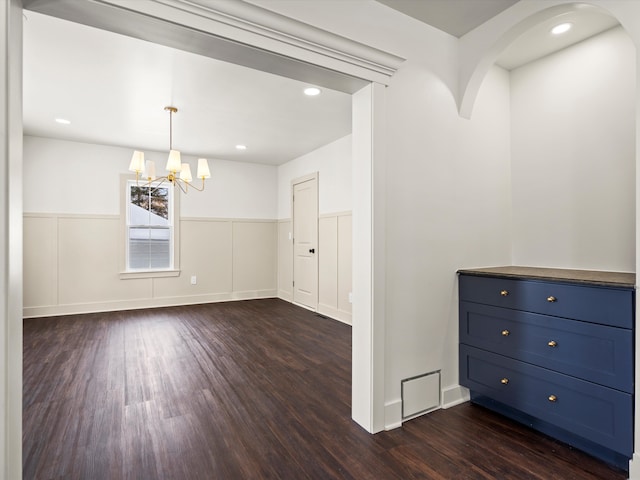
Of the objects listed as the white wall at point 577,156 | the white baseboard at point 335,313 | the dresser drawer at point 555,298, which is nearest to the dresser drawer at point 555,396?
the dresser drawer at point 555,298

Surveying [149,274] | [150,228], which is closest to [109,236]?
[150,228]

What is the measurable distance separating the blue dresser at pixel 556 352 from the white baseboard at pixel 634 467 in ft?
0.12

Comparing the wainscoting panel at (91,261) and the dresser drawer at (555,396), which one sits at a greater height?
the wainscoting panel at (91,261)

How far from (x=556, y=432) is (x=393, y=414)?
0.88m

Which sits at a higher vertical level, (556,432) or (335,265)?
(335,265)

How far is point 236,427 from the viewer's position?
2018mm

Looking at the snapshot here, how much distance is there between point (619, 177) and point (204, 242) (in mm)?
5412

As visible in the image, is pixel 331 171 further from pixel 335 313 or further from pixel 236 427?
pixel 236 427

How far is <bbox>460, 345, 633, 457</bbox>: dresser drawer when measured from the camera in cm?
162

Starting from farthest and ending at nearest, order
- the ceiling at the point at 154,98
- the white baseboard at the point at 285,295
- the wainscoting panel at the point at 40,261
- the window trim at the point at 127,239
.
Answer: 1. the white baseboard at the point at 285,295
2. the window trim at the point at 127,239
3. the wainscoting panel at the point at 40,261
4. the ceiling at the point at 154,98

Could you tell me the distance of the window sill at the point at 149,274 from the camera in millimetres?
5293

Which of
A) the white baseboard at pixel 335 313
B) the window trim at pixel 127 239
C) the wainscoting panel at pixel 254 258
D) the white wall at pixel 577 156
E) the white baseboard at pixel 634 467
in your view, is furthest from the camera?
the wainscoting panel at pixel 254 258

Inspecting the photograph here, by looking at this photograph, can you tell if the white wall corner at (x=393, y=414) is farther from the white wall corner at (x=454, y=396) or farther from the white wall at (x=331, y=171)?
the white wall at (x=331, y=171)

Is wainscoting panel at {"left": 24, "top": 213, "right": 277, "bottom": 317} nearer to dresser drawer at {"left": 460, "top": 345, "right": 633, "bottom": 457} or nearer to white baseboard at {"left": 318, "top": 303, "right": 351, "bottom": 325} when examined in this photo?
white baseboard at {"left": 318, "top": 303, "right": 351, "bottom": 325}
